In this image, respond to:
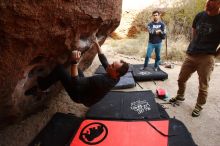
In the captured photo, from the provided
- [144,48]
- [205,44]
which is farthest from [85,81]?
[144,48]

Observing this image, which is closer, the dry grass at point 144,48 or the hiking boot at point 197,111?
the hiking boot at point 197,111

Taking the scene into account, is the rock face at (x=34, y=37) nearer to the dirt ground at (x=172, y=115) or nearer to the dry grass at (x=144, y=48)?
the dirt ground at (x=172, y=115)

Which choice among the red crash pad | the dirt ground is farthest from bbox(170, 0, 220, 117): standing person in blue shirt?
the red crash pad

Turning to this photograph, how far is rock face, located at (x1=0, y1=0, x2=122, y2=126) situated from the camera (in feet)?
6.36

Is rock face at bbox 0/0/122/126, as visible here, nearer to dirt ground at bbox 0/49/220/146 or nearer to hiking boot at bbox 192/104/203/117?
dirt ground at bbox 0/49/220/146

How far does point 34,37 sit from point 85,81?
97cm

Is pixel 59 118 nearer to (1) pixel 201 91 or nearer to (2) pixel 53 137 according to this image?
(2) pixel 53 137

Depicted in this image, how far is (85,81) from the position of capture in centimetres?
294

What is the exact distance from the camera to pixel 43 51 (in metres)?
2.52

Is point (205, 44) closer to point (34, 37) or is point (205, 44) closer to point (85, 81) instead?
point (85, 81)

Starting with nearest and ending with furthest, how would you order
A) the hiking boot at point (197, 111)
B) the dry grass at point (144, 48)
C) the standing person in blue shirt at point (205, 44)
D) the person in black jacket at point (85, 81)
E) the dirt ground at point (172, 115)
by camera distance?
the person in black jacket at point (85, 81), the dirt ground at point (172, 115), the standing person in blue shirt at point (205, 44), the hiking boot at point (197, 111), the dry grass at point (144, 48)

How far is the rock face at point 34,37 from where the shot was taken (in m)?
1.94

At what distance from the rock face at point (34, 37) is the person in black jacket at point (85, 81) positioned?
12 centimetres

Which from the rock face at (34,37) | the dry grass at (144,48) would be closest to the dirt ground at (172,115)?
the rock face at (34,37)
